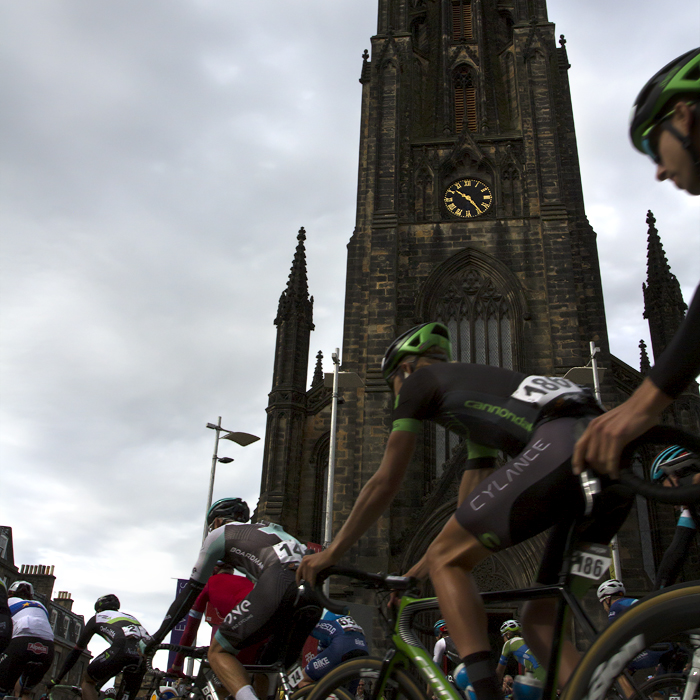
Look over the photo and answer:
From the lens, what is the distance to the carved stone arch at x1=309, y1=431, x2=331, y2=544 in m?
25.1

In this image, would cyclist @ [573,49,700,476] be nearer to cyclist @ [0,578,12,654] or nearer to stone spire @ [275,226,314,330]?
cyclist @ [0,578,12,654]

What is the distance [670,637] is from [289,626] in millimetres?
2258

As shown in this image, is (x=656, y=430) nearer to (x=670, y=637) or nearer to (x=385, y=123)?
(x=670, y=637)

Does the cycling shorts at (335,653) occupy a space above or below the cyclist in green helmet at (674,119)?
below

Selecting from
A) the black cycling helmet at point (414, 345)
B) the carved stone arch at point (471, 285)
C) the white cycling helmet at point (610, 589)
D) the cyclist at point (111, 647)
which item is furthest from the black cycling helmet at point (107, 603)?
the carved stone arch at point (471, 285)

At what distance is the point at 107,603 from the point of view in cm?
678

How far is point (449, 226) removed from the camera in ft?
84.6

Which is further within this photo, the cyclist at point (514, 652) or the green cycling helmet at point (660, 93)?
the cyclist at point (514, 652)

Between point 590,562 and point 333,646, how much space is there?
5150mm

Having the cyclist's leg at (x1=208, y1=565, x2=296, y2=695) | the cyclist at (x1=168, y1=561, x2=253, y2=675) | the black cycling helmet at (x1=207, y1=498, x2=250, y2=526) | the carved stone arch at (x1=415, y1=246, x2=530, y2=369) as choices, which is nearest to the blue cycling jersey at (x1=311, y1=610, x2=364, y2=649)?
the cyclist at (x1=168, y1=561, x2=253, y2=675)

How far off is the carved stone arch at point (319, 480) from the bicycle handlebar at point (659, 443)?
23.8 meters

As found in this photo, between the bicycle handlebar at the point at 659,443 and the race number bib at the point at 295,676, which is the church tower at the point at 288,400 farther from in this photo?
the bicycle handlebar at the point at 659,443

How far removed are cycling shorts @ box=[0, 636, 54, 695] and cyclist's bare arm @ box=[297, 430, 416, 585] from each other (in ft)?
16.4

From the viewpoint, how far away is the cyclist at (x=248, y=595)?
3562 millimetres
